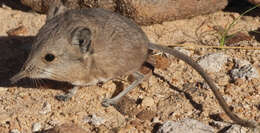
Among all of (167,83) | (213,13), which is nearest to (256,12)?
(213,13)

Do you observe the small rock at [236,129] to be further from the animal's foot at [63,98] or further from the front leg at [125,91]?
the animal's foot at [63,98]

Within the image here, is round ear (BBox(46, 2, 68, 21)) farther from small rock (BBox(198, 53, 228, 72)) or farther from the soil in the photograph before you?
small rock (BBox(198, 53, 228, 72))

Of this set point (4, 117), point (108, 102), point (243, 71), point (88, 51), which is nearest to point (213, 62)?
point (243, 71)

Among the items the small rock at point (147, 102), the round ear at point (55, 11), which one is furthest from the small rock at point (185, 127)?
the round ear at point (55, 11)

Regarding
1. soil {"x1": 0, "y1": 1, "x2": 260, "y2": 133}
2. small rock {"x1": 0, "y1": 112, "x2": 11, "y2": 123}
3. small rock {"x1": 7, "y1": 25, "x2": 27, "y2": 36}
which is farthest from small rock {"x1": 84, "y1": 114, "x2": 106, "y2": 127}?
small rock {"x1": 7, "y1": 25, "x2": 27, "y2": 36}

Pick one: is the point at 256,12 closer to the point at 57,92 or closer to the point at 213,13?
the point at 213,13

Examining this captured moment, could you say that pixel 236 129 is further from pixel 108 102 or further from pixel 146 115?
pixel 108 102

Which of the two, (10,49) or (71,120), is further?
(10,49)
